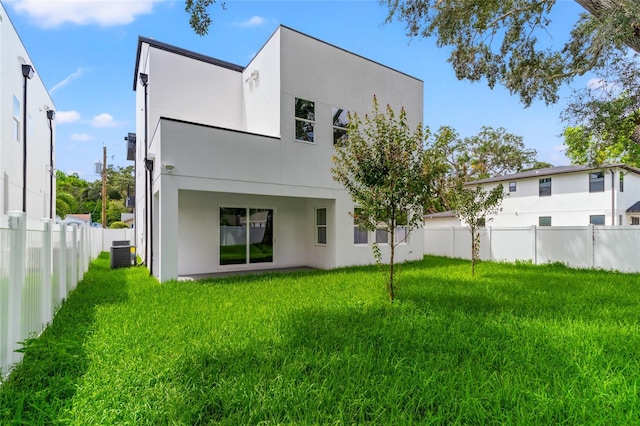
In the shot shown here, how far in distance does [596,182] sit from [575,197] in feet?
4.19

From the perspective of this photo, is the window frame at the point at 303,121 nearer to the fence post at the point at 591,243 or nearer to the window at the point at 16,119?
the fence post at the point at 591,243

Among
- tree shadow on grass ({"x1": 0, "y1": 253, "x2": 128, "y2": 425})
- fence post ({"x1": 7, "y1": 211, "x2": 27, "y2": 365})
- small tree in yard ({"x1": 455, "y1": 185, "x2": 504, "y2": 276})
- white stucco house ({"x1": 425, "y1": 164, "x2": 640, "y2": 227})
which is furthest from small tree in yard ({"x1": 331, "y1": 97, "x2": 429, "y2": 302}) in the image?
white stucco house ({"x1": 425, "y1": 164, "x2": 640, "y2": 227})

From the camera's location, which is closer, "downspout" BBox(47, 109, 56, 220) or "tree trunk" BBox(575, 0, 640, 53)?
"tree trunk" BBox(575, 0, 640, 53)

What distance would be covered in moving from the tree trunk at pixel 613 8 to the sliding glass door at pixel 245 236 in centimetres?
951

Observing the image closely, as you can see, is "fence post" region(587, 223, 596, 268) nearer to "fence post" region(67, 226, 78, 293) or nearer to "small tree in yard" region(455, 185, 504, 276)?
"small tree in yard" region(455, 185, 504, 276)

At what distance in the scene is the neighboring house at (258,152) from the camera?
852 centimetres

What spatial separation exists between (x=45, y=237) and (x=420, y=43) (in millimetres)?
11048

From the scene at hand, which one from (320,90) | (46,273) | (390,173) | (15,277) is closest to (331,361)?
(15,277)

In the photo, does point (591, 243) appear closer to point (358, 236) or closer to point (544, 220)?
point (358, 236)

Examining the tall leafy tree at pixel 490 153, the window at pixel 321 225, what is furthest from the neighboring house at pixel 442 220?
the window at pixel 321 225

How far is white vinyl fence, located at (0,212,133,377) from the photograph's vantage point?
2980 mm

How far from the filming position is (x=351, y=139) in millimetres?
6180

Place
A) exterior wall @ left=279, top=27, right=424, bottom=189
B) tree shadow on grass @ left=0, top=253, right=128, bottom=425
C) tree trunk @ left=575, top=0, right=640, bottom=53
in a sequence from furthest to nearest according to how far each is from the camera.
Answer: exterior wall @ left=279, top=27, right=424, bottom=189
tree trunk @ left=575, top=0, right=640, bottom=53
tree shadow on grass @ left=0, top=253, right=128, bottom=425

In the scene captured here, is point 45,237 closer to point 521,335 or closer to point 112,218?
point 521,335
